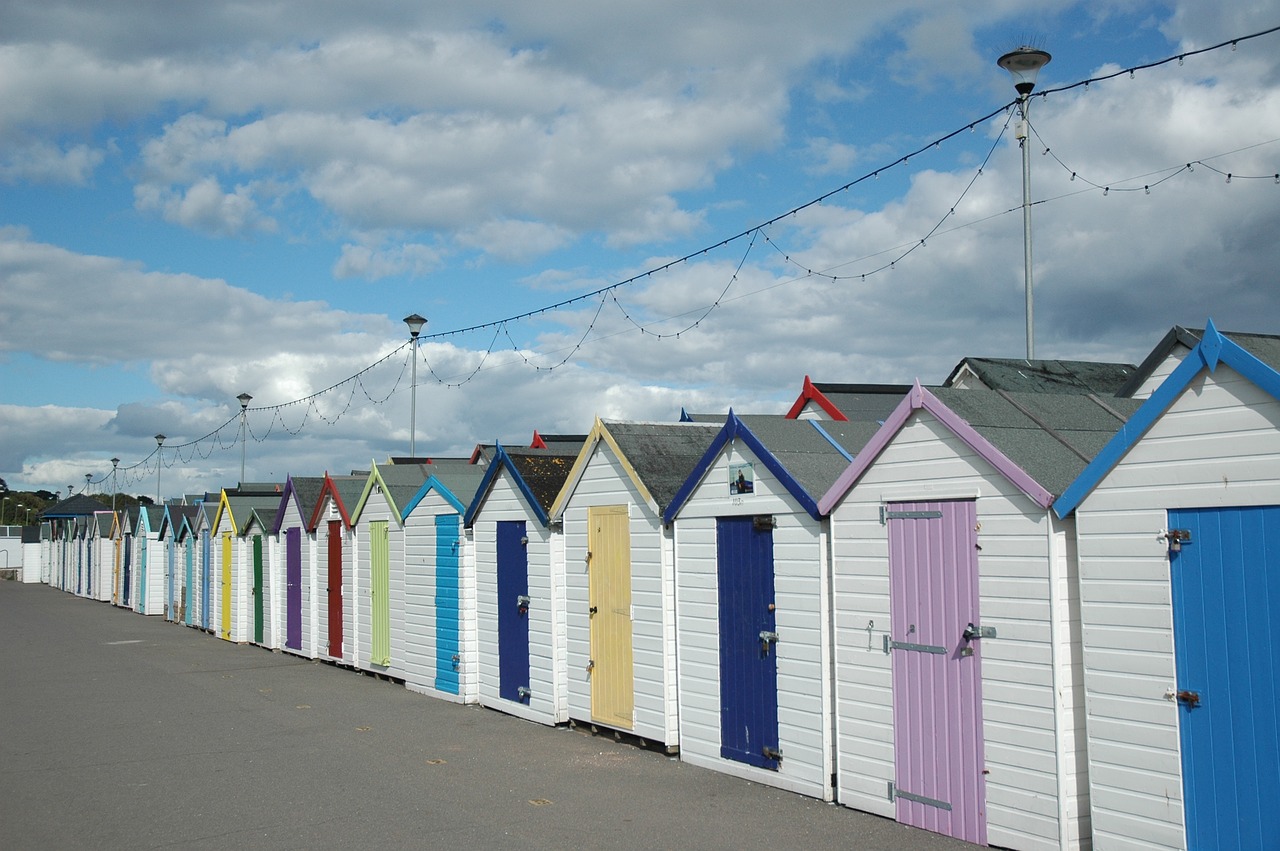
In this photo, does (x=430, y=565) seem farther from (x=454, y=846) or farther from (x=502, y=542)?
(x=454, y=846)

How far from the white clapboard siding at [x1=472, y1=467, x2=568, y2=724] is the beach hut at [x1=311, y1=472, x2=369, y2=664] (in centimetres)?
519

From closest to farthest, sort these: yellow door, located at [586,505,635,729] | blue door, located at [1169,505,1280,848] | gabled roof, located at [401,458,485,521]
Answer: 1. blue door, located at [1169,505,1280,848]
2. yellow door, located at [586,505,635,729]
3. gabled roof, located at [401,458,485,521]

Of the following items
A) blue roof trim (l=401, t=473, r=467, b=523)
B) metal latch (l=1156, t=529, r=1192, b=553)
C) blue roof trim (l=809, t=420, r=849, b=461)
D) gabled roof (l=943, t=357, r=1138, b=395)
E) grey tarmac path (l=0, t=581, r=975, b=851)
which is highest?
gabled roof (l=943, t=357, r=1138, b=395)

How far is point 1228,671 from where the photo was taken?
6.56 meters

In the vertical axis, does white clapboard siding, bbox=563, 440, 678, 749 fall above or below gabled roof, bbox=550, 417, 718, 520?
below

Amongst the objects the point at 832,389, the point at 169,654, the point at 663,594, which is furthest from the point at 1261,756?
the point at 169,654

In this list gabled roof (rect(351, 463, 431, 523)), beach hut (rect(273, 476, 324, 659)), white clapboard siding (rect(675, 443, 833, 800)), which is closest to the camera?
white clapboard siding (rect(675, 443, 833, 800))

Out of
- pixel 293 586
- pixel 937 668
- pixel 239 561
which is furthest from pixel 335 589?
pixel 937 668

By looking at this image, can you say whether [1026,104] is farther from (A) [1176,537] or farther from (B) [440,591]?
(B) [440,591]

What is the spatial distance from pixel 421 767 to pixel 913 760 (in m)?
5.23

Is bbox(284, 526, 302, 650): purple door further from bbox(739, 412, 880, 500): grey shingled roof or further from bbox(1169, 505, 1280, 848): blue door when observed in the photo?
bbox(1169, 505, 1280, 848): blue door

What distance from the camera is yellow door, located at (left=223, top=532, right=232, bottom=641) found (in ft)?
94.3

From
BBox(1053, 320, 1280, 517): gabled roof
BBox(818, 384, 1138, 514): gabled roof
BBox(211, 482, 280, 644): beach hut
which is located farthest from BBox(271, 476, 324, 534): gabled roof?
BBox(1053, 320, 1280, 517): gabled roof

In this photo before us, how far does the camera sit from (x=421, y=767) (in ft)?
38.3
